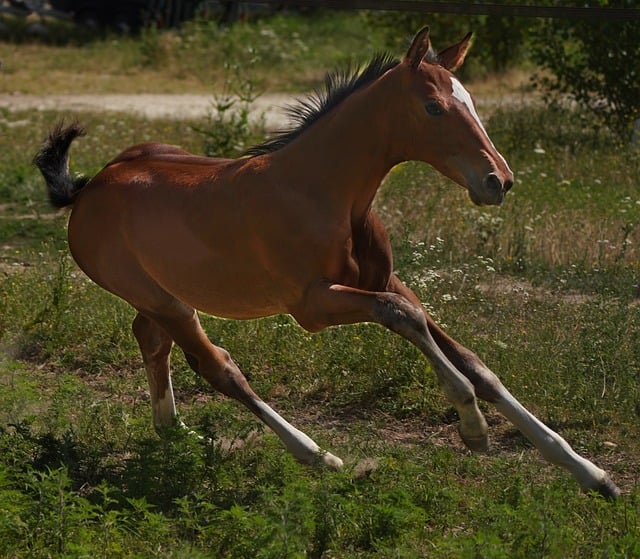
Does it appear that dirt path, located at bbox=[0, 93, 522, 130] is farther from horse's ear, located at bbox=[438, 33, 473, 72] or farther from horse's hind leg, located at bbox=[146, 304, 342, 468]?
horse's ear, located at bbox=[438, 33, 473, 72]

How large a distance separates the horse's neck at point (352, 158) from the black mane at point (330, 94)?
0.45ft

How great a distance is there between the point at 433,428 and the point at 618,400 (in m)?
0.97

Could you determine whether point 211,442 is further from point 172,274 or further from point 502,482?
point 502,482

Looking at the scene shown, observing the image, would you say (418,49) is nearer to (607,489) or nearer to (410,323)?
(410,323)

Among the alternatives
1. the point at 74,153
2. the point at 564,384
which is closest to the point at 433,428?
the point at 564,384

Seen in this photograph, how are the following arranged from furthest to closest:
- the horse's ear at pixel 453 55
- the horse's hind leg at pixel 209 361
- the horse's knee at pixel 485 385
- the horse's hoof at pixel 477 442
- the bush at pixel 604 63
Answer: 1. the bush at pixel 604 63
2. the horse's hind leg at pixel 209 361
3. the horse's ear at pixel 453 55
4. the horse's knee at pixel 485 385
5. the horse's hoof at pixel 477 442

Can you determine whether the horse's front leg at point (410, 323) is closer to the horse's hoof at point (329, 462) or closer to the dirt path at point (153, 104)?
the horse's hoof at point (329, 462)

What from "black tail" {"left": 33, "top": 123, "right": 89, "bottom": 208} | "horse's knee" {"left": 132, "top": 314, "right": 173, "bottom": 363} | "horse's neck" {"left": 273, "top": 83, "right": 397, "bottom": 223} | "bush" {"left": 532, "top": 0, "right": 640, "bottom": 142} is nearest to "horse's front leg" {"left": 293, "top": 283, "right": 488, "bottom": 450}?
"horse's neck" {"left": 273, "top": 83, "right": 397, "bottom": 223}

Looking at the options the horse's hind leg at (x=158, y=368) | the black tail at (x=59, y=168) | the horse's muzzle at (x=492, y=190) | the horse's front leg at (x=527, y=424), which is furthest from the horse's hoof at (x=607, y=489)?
the black tail at (x=59, y=168)

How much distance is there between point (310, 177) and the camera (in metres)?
5.87

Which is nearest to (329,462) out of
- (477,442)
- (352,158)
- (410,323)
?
(477,442)

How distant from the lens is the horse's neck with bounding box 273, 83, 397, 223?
5789mm

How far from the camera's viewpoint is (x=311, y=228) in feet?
18.9

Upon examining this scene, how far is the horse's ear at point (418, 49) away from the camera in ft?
18.3
